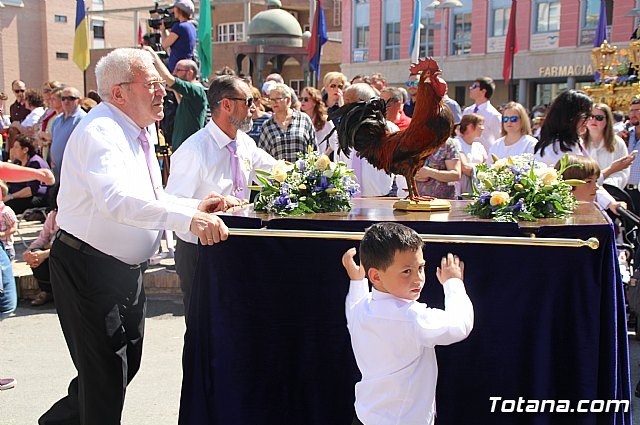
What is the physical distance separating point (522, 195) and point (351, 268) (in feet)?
3.20

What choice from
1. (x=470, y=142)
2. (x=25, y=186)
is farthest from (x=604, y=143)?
(x=25, y=186)

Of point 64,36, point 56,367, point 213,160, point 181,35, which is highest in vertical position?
point 64,36

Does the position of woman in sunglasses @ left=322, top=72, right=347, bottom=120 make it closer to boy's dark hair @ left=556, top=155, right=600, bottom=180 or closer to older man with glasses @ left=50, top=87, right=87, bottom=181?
older man with glasses @ left=50, top=87, right=87, bottom=181

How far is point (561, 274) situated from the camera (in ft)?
10.7

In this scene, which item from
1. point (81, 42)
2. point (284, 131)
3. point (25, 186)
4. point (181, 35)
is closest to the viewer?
point (284, 131)

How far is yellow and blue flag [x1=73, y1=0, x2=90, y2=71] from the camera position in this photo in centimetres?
1461

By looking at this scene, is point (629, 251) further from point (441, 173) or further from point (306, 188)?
point (306, 188)

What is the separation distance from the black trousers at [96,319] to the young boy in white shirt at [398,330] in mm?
1363

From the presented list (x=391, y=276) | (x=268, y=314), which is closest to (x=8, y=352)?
(x=268, y=314)

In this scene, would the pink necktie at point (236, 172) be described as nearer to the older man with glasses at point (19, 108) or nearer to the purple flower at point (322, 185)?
the purple flower at point (322, 185)

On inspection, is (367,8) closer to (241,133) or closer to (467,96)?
(467,96)

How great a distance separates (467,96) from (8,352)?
1280 inches

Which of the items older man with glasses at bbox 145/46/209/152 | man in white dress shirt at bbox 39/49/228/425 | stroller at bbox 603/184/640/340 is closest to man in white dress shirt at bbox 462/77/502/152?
stroller at bbox 603/184/640/340

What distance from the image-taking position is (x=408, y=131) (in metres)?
3.78
